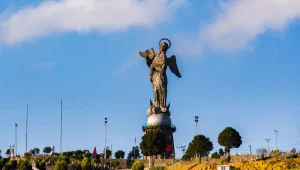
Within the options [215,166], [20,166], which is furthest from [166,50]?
[215,166]

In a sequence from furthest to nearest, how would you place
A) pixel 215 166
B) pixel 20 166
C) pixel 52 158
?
1. pixel 52 158
2. pixel 20 166
3. pixel 215 166

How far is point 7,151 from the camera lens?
165 m

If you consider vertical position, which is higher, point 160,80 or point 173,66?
point 173,66

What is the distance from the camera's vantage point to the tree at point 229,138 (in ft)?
347

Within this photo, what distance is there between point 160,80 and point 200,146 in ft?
122

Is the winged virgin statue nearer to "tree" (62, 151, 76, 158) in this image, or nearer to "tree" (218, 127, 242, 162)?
"tree" (62, 151, 76, 158)

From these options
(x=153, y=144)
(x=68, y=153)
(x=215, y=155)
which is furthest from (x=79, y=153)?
(x=215, y=155)

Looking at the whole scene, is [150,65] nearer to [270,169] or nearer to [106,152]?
[106,152]

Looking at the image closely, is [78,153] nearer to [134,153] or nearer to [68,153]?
[68,153]

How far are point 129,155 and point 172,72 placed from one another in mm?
25862

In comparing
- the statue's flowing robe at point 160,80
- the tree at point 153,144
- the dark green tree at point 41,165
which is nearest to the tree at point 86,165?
the dark green tree at point 41,165

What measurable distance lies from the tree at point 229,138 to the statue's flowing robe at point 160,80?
3892 cm

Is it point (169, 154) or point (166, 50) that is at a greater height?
point (166, 50)

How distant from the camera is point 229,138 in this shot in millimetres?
105688
